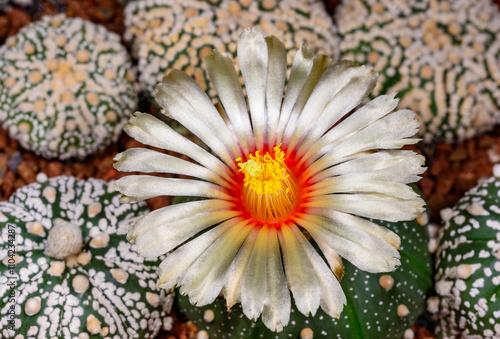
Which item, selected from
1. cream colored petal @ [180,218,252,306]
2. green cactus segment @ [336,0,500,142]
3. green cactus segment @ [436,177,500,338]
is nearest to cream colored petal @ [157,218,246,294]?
cream colored petal @ [180,218,252,306]

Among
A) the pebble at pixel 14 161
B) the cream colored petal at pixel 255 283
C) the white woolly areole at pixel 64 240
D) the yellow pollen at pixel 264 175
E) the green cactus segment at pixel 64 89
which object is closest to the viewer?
the cream colored petal at pixel 255 283

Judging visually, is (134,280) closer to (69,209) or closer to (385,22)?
(69,209)

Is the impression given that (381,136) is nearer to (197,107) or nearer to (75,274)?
(197,107)

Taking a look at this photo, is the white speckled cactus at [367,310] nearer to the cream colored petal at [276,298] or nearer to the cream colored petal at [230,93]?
the cream colored petal at [276,298]

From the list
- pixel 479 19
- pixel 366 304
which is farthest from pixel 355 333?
pixel 479 19

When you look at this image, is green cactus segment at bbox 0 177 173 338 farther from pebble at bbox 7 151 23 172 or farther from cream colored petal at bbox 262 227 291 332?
cream colored petal at bbox 262 227 291 332

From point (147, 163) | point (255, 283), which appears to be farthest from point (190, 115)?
point (255, 283)

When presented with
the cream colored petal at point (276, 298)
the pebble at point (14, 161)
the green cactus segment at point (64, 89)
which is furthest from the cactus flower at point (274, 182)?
the pebble at point (14, 161)
